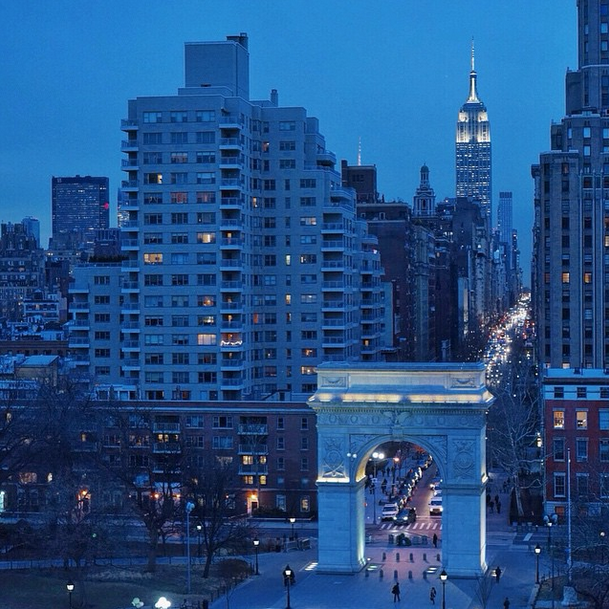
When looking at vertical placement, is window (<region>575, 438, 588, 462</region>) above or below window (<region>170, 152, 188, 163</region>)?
below

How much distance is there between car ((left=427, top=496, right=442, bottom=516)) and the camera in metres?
95.5

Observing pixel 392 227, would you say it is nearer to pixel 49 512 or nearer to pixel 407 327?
pixel 407 327

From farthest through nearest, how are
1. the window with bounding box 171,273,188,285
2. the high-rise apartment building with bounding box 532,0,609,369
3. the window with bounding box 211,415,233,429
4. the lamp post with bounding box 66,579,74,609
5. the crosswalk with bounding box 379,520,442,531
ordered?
the high-rise apartment building with bounding box 532,0,609,369 → the window with bounding box 171,273,188,285 → the window with bounding box 211,415,233,429 → the crosswalk with bounding box 379,520,442,531 → the lamp post with bounding box 66,579,74,609

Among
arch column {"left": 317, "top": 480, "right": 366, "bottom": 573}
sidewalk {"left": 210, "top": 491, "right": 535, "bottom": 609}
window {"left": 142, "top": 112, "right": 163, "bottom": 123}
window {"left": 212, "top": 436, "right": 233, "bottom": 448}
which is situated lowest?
sidewalk {"left": 210, "top": 491, "right": 535, "bottom": 609}

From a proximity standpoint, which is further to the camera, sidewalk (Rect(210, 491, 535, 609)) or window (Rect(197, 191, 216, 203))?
window (Rect(197, 191, 216, 203))

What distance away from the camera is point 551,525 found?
84.8 meters

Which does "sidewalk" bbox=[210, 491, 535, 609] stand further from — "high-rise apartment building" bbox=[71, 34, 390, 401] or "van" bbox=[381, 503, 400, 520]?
"high-rise apartment building" bbox=[71, 34, 390, 401]

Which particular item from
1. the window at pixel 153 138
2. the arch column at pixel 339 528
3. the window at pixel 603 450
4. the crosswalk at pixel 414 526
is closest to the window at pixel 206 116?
the window at pixel 153 138

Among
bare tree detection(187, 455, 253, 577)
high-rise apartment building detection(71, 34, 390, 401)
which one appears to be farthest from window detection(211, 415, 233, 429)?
bare tree detection(187, 455, 253, 577)

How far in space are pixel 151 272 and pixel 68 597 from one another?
4033 cm

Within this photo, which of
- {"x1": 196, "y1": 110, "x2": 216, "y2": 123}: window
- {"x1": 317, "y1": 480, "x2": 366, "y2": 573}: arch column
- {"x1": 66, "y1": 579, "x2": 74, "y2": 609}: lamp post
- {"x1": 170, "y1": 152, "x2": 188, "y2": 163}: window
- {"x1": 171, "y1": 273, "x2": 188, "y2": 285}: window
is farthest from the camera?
{"x1": 171, "y1": 273, "x2": 188, "y2": 285}: window

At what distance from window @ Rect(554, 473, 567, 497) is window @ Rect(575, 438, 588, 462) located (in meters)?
1.81

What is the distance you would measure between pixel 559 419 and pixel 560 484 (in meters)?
4.58

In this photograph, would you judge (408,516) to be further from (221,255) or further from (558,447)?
(221,255)
